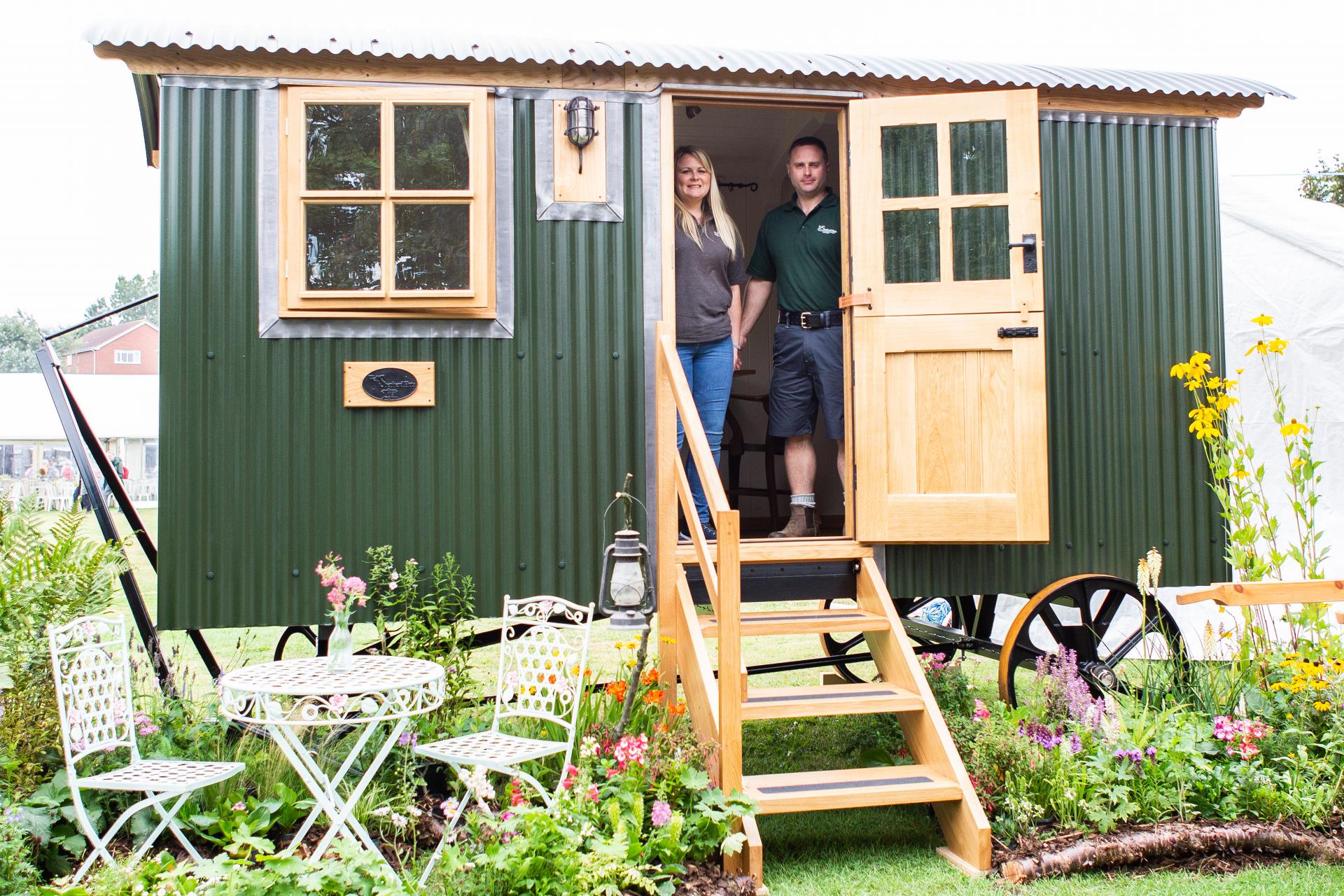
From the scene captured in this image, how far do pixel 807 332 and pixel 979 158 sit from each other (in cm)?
113

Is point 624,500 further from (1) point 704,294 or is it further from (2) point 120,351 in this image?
(2) point 120,351

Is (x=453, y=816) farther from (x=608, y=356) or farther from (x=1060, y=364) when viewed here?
(x=1060, y=364)

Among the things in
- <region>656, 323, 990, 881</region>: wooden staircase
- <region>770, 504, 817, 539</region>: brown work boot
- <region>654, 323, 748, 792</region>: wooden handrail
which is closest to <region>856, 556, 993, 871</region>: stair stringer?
<region>656, 323, 990, 881</region>: wooden staircase

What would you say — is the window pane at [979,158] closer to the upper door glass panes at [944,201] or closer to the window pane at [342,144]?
the upper door glass panes at [944,201]

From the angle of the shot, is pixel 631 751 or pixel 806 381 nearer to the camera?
pixel 631 751

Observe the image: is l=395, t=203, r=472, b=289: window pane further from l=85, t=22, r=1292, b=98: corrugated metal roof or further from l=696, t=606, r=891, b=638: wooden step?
l=696, t=606, r=891, b=638: wooden step

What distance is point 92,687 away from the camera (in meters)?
3.87

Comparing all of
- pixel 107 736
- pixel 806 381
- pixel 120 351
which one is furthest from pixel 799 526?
pixel 120 351

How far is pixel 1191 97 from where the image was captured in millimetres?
5367

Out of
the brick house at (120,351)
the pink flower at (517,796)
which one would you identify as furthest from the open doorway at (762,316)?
the brick house at (120,351)

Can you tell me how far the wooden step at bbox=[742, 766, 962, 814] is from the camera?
3.84 m

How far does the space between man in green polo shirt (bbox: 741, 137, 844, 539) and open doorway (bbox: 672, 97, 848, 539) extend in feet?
4.32

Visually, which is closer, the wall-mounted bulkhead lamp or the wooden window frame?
the wooden window frame

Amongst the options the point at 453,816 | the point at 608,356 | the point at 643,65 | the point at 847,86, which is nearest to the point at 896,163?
the point at 847,86
